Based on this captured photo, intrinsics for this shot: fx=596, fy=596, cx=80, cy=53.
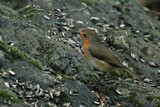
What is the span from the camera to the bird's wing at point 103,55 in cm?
766

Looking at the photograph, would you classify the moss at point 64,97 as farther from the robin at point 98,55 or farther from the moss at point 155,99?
the moss at point 155,99

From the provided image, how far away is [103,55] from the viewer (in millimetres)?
7801

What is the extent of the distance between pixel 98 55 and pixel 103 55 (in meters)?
0.07

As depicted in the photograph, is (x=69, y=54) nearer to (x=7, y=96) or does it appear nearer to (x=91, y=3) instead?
(x=7, y=96)

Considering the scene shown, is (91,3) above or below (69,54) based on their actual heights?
below

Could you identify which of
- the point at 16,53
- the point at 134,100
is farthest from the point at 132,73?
the point at 16,53

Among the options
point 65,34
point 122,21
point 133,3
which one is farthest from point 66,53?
point 133,3

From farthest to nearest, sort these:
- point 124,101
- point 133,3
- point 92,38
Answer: point 133,3
point 92,38
point 124,101

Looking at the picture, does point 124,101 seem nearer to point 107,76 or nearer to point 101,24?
point 107,76

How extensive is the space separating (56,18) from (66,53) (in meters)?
1.33

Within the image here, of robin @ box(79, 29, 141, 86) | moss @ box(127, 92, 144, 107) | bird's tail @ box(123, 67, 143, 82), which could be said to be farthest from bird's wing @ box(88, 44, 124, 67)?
moss @ box(127, 92, 144, 107)

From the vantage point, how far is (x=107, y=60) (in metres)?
7.72

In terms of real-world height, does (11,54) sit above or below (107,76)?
above

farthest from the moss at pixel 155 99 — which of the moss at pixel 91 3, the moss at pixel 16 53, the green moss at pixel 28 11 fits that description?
the moss at pixel 91 3
